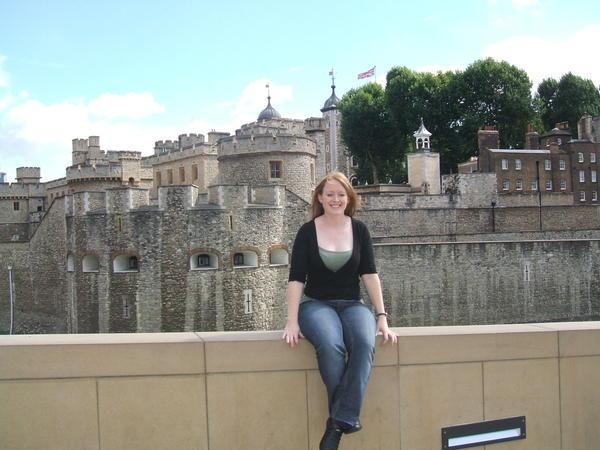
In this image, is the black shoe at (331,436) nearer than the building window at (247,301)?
Yes

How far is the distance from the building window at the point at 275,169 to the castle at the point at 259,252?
4cm

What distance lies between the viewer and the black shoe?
4.55 m

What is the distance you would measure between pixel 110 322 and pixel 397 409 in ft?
52.8

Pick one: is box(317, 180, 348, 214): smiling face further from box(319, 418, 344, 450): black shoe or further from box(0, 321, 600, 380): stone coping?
box(319, 418, 344, 450): black shoe

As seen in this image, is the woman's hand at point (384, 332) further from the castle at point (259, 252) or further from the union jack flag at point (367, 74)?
the union jack flag at point (367, 74)

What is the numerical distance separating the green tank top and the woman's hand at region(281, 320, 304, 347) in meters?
0.49

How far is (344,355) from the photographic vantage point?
4594 millimetres

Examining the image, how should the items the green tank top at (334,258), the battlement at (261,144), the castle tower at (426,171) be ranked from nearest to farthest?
the green tank top at (334,258), the battlement at (261,144), the castle tower at (426,171)

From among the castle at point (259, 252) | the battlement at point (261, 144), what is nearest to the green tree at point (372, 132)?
the castle at point (259, 252)

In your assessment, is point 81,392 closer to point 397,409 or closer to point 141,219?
point 397,409

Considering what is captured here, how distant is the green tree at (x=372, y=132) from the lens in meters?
47.5

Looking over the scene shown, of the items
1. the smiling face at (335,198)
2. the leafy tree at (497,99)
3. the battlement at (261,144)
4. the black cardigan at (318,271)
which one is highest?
the leafy tree at (497,99)

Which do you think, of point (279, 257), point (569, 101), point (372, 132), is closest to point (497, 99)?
point (372, 132)

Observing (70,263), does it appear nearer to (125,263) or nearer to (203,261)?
(125,263)
